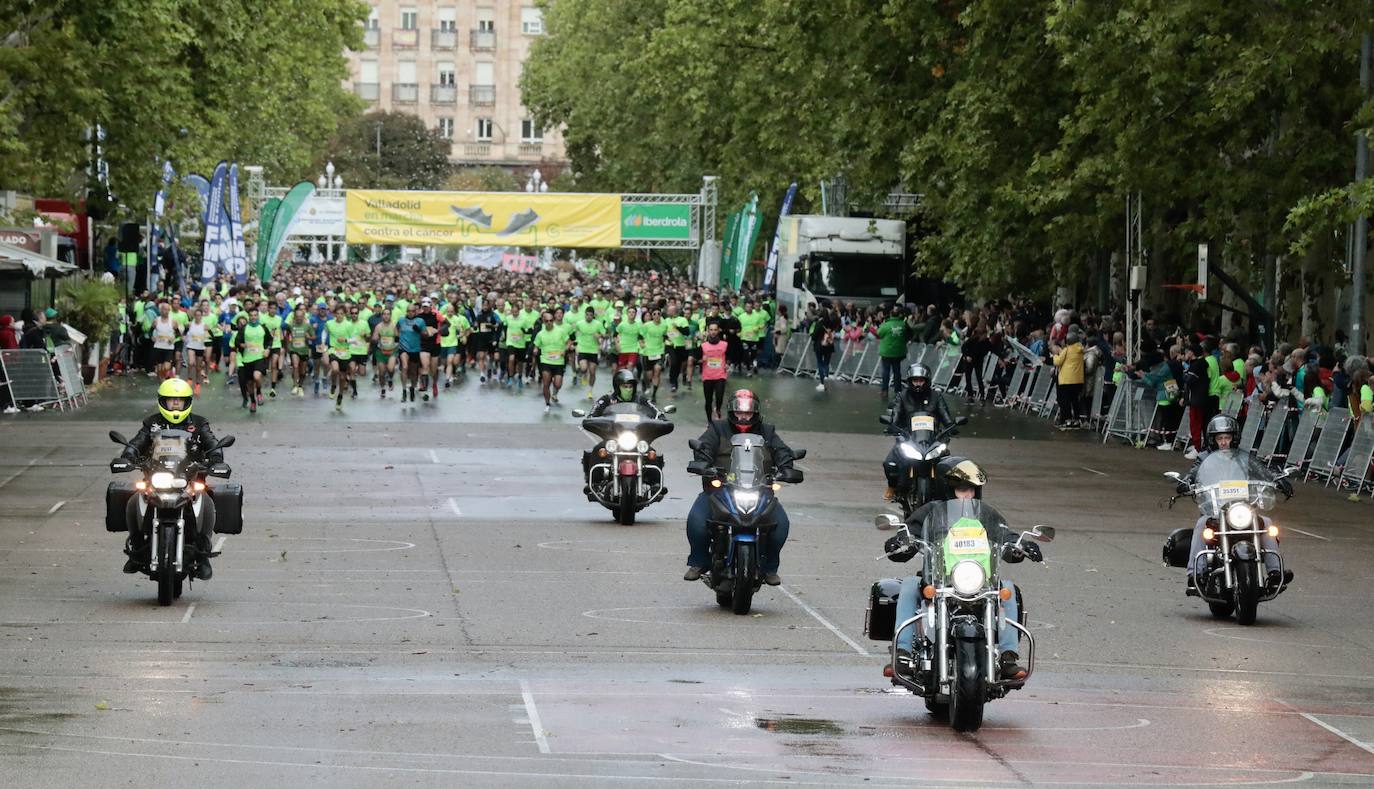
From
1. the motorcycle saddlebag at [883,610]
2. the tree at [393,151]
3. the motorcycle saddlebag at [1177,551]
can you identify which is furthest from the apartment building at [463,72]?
the motorcycle saddlebag at [883,610]

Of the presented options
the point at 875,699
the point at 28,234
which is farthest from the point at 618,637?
the point at 28,234

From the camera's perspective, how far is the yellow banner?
63.6m

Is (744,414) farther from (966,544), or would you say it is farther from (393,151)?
(393,151)

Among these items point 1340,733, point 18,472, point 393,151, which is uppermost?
point 393,151

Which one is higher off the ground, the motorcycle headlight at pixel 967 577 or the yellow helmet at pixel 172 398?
the yellow helmet at pixel 172 398

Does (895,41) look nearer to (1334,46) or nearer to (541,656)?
(1334,46)

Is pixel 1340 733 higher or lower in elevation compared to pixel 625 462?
lower

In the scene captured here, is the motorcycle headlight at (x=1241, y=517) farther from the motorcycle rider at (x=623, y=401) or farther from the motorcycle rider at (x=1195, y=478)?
the motorcycle rider at (x=623, y=401)

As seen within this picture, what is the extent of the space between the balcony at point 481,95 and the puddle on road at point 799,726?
493ft

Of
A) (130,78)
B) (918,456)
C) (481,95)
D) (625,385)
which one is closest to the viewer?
(918,456)

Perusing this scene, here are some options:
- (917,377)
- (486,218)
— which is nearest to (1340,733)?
(917,377)

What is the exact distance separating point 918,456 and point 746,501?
6134 millimetres

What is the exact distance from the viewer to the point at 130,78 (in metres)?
39.1

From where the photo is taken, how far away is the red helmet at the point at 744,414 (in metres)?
16.2
